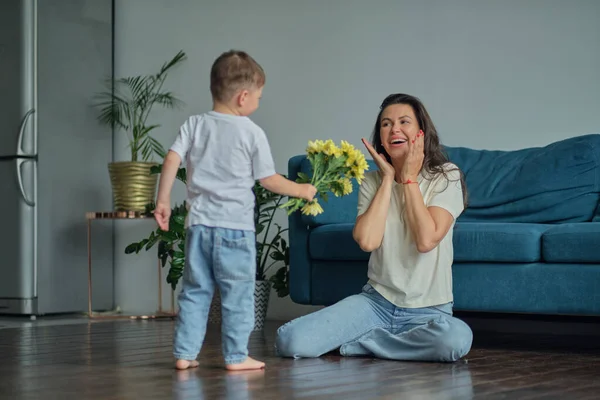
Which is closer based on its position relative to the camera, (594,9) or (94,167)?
(594,9)

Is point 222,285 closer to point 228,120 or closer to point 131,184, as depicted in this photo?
point 228,120

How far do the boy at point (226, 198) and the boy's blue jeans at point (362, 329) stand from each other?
33 centimetres

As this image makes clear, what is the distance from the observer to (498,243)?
2.97 meters

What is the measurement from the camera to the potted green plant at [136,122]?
4.73 m

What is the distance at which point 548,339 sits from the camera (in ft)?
11.8

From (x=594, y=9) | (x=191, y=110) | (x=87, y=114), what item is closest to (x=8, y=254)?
(x=87, y=114)

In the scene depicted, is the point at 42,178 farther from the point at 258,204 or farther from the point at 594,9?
the point at 594,9

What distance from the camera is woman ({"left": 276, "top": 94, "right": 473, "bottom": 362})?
8.93ft

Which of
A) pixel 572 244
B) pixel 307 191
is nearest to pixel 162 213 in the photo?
pixel 307 191

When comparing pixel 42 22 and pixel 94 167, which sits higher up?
pixel 42 22

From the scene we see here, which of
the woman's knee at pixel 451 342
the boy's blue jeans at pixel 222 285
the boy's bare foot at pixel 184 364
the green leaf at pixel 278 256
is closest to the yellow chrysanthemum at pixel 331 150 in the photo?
the boy's blue jeans at pixel 222 285

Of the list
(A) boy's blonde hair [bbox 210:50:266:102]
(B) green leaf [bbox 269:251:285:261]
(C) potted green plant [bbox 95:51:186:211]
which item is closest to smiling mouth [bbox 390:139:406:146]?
(A) boy's blonde hair [bbox 210:50:266:102]

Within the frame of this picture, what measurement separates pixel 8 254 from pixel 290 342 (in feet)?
8.44

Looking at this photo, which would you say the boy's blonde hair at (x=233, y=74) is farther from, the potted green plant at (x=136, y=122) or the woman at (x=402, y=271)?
the potted green plant at (x=136, y=122)
